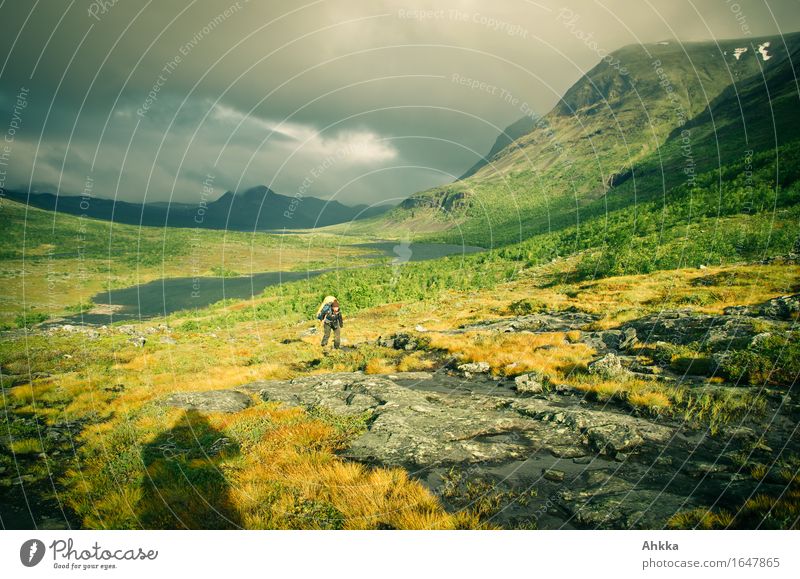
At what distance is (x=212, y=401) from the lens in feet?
34.7

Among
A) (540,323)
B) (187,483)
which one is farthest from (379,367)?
(540,323)

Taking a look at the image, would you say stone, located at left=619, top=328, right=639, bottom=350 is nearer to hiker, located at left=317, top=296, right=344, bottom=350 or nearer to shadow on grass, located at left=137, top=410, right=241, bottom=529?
hiker, located at left=317, top=296, right=344, bottom=350

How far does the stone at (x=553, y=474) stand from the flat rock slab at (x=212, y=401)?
835cm

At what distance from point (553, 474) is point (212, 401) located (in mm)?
9504

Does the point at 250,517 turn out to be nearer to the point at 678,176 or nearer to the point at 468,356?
the point at 468,356

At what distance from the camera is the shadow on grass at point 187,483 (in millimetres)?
5816

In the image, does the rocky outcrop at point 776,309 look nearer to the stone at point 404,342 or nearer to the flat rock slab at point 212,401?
the stone at point 404,342

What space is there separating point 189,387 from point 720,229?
41114 millimetres

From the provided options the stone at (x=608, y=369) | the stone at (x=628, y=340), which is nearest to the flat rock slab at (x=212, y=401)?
the stone at (x=608, y=369)

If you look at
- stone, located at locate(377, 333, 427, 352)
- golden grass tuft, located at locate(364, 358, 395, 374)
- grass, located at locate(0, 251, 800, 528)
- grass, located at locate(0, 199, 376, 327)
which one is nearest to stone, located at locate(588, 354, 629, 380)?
grass, located at locate(0, 251, 800, 528)

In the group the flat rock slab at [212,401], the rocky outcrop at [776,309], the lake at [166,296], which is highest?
the rocky outcrop at [776,309]

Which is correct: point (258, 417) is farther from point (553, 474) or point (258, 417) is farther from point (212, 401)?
point (553, 474)

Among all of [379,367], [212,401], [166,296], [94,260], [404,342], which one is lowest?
[166,296]

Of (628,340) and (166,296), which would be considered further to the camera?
(166,296)
